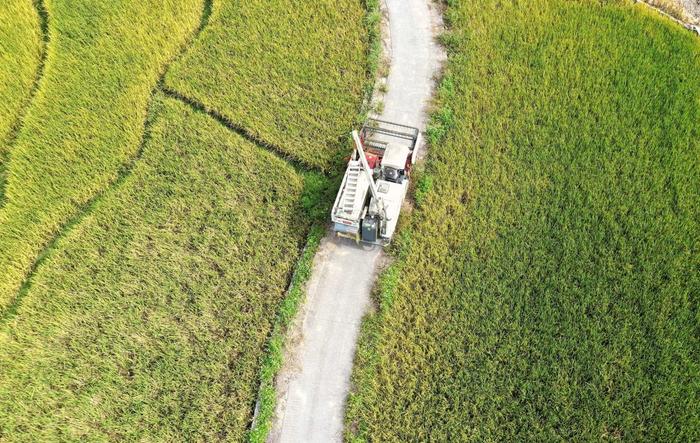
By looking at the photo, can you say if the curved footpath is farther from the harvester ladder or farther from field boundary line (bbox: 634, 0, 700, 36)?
field boundary line (bbox: 634, 0, 700, 36)

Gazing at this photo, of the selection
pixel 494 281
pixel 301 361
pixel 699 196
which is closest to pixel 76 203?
pixel 301 361

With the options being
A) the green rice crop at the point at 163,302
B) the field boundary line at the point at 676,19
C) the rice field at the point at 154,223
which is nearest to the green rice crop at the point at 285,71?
the rice field at the point at 154,223

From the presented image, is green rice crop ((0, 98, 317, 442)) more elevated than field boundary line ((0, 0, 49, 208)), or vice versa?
field boundary line ((0, 0, 49, 208))

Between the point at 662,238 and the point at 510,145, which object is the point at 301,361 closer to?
the point at 510,145

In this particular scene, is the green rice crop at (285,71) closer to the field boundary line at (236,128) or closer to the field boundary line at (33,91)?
the field boundary line at (236,128)

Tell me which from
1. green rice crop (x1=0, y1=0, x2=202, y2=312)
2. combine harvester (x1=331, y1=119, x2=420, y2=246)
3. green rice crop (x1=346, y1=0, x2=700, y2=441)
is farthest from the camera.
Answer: green rice crop (x1=0, y1=0, x2=202, y2=312)

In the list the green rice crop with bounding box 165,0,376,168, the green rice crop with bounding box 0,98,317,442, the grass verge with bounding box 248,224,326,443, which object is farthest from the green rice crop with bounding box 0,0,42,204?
the grass verge with bounding box 248,224,326,443

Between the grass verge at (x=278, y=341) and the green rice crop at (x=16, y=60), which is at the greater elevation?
the green rice crop at (x=16, y=60)
